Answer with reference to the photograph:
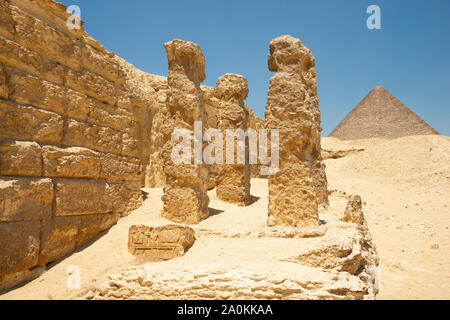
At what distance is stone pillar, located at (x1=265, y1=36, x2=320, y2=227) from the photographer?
16.4ft

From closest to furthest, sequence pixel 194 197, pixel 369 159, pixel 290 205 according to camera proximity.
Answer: pixel 290 205 < pixel 194 197 < pixel 369 159

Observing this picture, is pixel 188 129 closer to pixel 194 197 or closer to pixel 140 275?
pixel 194 197

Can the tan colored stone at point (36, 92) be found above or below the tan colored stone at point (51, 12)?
below

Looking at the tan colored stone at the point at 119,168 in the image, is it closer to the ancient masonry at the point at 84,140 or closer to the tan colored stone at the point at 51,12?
the ancient masonry at the point at 84,140

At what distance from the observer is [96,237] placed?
5.72 m

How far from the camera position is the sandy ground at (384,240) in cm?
455

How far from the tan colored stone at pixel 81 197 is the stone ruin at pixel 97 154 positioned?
18 mm

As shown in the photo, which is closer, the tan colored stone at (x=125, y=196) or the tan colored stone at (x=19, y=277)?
the tan colored stone at (x=19, y=277)

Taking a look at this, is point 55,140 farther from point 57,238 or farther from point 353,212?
point 353,212

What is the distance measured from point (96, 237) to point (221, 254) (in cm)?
272

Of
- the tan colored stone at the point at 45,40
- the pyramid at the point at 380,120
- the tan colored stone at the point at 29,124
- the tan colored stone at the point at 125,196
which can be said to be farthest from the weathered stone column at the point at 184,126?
the pyramid at the point at 380,120

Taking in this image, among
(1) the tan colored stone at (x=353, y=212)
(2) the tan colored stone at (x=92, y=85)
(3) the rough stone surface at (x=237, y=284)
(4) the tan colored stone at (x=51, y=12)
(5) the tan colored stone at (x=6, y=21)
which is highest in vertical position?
(4) the tan colored stone at (x=51, y=12)

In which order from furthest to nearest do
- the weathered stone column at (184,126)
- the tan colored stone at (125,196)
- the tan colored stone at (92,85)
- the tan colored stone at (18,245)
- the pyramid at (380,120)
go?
1. the pyramid at (380,120)
2. the weathered stone column at (184,126)
3. the tan colored stone at (125,196)
4. the tan colored stone at (92,85)
5. the tan colored stone at (18,245)

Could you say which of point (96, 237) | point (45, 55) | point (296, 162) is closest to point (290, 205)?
point (296, 162)
